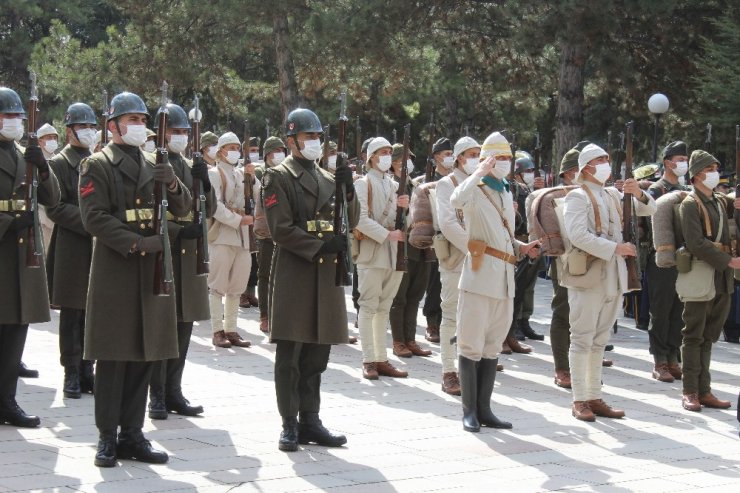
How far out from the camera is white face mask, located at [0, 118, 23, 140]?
881 cm

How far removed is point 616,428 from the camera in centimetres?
972

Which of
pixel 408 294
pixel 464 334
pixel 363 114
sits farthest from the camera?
pixel 363 114

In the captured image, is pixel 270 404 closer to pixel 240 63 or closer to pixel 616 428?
pixel 616 428

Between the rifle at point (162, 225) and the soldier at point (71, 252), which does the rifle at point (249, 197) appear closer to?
the soldier at point (71, 252)

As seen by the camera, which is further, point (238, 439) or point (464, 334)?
point (464, 334)

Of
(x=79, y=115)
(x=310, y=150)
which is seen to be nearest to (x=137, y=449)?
(x=310, y=150)

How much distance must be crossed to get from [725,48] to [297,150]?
41.8ft

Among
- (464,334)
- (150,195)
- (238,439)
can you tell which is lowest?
Answer: (238,439)

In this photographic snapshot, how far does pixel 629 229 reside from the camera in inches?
393

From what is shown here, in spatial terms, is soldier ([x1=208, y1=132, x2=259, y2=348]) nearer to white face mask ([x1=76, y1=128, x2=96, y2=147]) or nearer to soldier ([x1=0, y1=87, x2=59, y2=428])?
white face mask ([x1=76, y1=128, x2=96, y2=147])

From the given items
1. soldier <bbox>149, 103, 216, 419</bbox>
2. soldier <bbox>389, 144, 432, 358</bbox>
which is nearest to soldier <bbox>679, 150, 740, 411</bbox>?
soldier <bbox>389, 144, 432, 358</bbox>

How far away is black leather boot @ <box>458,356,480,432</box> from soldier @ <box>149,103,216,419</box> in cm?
190

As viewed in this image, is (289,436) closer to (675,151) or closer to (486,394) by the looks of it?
(486,394)

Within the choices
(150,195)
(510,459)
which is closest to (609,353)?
(510,459)
